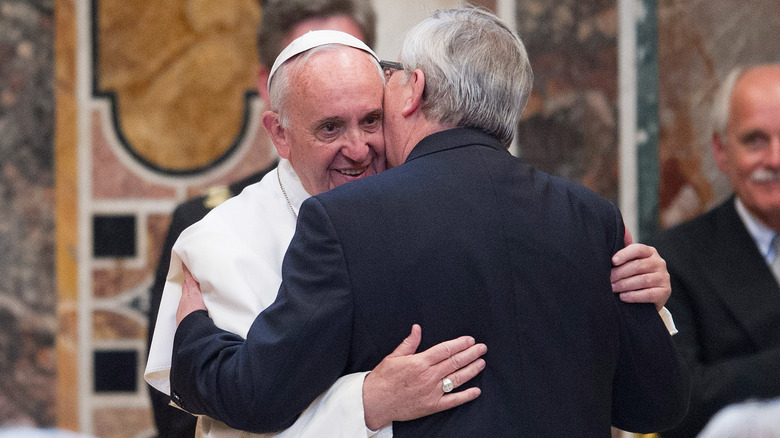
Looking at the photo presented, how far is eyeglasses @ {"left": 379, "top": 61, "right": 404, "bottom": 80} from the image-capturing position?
6.97 feet

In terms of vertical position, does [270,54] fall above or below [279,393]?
above

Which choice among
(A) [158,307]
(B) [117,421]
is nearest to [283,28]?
(A) [158,307]

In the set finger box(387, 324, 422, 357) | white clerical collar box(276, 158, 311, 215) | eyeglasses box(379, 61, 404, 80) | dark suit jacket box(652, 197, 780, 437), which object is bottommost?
dark suit jacket box(652, 197, 780, 437)

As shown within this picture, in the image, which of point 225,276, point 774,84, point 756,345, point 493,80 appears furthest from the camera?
point 774,84

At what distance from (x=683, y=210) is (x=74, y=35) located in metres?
2.59

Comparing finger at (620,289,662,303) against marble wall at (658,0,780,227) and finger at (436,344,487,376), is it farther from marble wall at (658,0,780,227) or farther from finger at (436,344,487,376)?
marble wall at (658,0,780,227)

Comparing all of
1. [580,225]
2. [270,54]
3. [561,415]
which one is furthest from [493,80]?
[270,54]

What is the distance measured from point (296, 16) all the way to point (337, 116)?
1051 millimetres

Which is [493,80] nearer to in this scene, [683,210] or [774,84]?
[774,84]

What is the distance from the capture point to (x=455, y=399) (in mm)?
1854

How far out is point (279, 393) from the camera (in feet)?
5.99

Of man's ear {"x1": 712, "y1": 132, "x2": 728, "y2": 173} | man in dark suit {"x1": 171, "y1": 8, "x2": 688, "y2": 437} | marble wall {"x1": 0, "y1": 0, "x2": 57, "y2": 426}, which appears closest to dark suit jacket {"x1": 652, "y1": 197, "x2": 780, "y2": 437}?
man's ear {"x1": 712, "y1": 132, "x2": 728, "y2": 173}

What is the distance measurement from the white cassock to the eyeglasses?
1.21 ft

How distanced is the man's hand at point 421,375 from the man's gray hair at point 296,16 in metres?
1.55
